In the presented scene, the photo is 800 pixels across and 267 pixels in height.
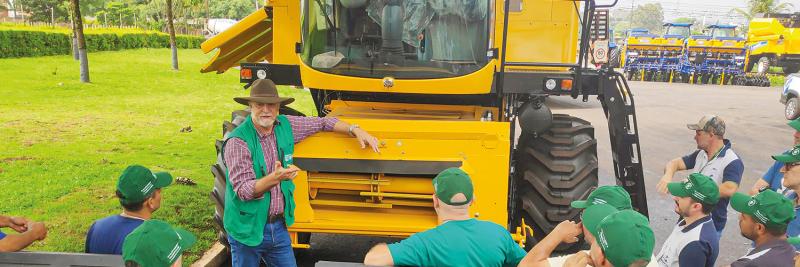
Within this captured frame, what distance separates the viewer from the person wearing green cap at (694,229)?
3.44 metres

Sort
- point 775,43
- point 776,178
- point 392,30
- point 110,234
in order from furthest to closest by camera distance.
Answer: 1. point 775,43
2. point 392,30
3. point 776,178
4. point 110,234

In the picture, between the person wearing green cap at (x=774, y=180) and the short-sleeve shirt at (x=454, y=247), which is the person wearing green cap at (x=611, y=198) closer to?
the short-sleeve shirt at (x=454, y=247)

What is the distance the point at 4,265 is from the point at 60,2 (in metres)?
51.6

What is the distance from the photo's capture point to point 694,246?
3.43 meters

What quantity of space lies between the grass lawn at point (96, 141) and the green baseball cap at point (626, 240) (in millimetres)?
4107

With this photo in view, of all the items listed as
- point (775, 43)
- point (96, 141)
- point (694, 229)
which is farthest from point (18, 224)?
point (775, 43)

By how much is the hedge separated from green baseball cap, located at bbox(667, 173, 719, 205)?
1076 inches

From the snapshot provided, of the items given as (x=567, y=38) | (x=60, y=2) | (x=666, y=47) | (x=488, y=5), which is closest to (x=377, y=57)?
(x=488, y=5)

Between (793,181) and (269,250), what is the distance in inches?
138

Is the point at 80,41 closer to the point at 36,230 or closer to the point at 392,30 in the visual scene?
the point at 392,30

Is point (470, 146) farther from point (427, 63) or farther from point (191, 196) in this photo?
point (191, 196)

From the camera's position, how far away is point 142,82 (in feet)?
67.4

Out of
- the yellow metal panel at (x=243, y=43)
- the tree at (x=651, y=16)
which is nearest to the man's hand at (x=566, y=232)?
the yellow metal panel at (x=243, y=43)

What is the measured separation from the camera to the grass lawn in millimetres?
6434
